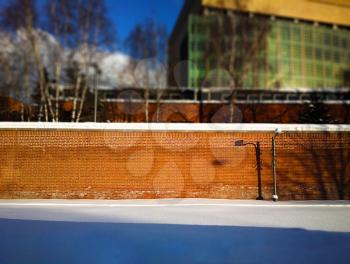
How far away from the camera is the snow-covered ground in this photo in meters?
4.93

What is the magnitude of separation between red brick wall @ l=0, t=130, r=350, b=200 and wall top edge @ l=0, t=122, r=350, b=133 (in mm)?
154

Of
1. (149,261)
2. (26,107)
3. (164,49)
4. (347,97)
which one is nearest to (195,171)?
(149,261)

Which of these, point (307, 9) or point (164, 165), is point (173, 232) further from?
point (307, 9)

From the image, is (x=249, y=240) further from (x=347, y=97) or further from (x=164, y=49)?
(x=347, y=97)

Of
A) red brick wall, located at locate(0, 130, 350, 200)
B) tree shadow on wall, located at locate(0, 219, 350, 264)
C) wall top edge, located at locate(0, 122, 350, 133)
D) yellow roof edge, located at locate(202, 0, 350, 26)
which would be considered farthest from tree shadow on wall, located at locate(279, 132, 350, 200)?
yellow roof edge, located at locate(202, 0, 350, 26)

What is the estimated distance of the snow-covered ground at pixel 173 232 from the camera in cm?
493

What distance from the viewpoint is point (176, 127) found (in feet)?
34.9

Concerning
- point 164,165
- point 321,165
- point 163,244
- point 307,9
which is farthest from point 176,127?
point 307,9

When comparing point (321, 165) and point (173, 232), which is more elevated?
point (321, 165)

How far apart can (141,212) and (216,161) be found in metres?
3.60

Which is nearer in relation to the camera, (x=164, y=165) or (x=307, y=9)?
(x=164, y=165)

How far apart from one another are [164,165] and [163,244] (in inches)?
201

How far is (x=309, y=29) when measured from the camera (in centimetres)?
3853

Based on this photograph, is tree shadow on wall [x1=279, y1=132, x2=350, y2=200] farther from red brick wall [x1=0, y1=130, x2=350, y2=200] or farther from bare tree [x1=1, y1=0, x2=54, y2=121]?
bare tree [x1=1, y1=0, x2=54, y2=121]
